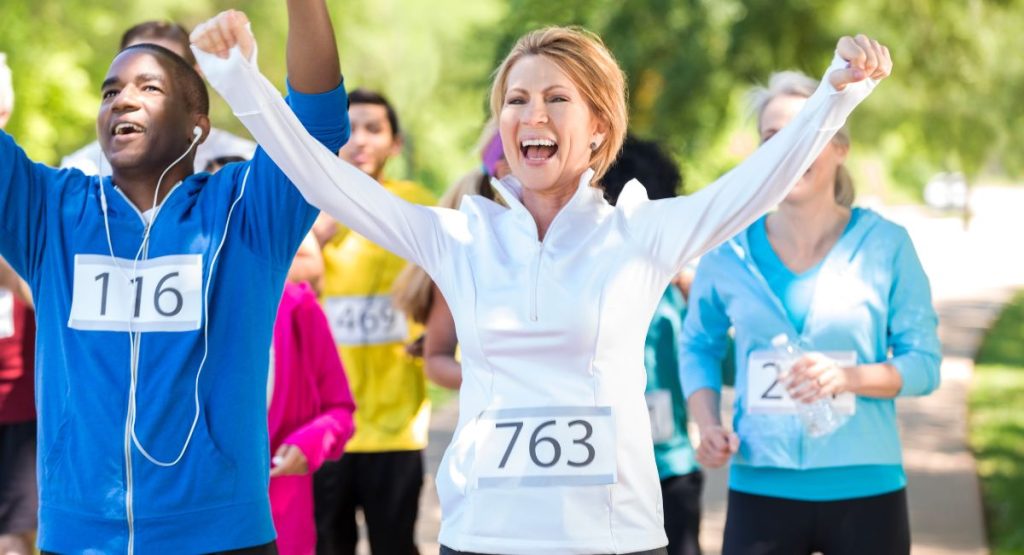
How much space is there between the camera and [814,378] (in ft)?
14.2

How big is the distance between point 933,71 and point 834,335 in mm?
7279

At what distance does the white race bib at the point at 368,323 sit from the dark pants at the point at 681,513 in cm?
140

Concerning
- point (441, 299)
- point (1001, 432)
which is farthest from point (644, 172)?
point (1001, 432)

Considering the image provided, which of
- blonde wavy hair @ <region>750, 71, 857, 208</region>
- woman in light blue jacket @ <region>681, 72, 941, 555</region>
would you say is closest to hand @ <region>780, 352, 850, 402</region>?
woman in light blue jacket @ <region>681, 72, 941, 555</region>

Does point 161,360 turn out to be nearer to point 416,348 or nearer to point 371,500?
point 416,348

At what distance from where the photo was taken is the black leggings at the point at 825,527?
14.7ft

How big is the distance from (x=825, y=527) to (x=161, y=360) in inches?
80.3

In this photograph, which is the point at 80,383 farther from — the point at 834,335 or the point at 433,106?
the point at 433,106

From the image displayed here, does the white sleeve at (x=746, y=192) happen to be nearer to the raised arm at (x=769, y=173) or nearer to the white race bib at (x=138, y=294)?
the raised arm at (x=769, y=173)

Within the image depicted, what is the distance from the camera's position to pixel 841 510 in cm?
450

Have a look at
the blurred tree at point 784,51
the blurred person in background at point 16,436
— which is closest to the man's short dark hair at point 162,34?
the blurred person in background at point 16,436

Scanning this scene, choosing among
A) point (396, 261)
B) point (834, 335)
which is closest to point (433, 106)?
point (396, 261)

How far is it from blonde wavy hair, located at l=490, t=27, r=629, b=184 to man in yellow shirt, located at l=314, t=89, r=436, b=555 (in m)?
2.67

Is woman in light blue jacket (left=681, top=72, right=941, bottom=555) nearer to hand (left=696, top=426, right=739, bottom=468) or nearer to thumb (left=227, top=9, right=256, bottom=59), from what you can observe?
hand (left=696, top=426, right=739, bottom=468)
